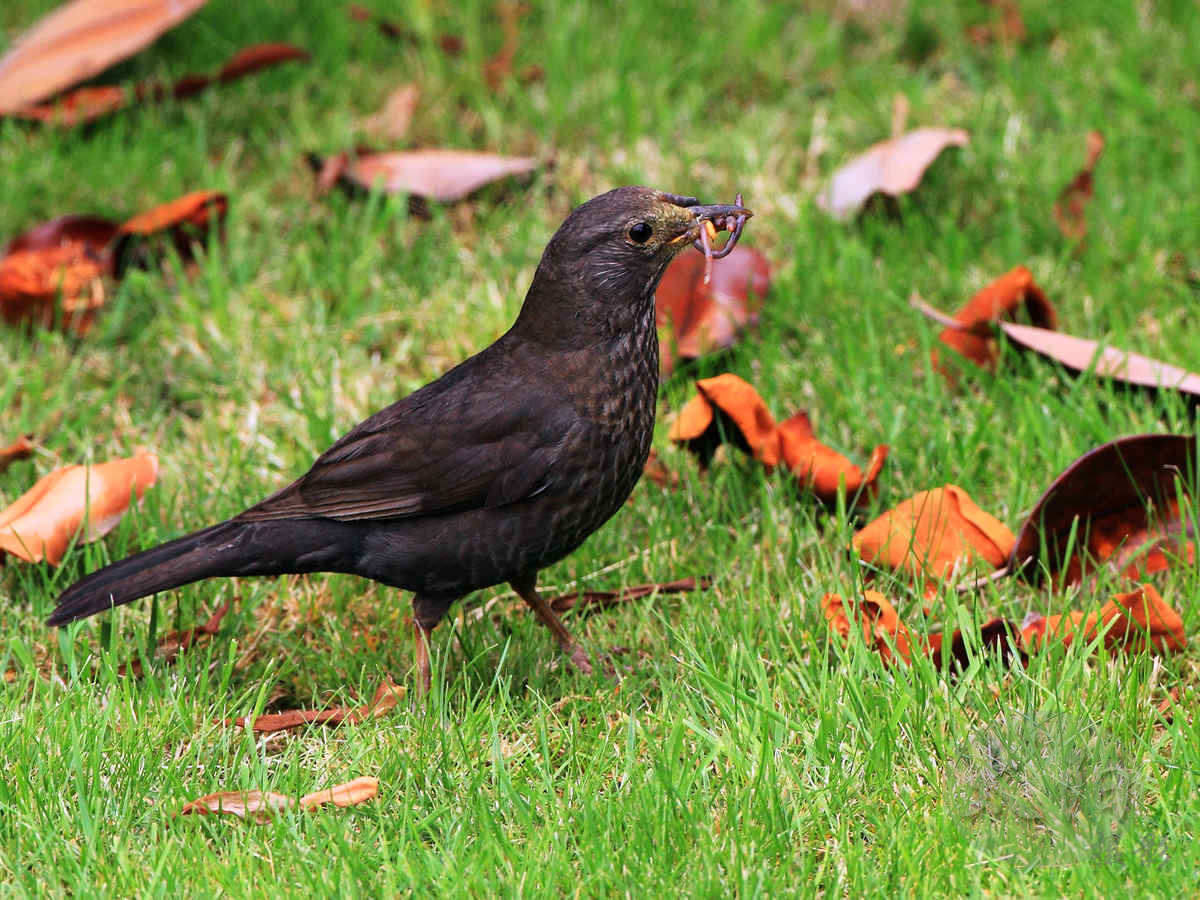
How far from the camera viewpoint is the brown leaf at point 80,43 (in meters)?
5.82

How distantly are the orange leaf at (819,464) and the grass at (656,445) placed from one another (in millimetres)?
92

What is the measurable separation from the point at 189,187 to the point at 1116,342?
3.27 meters

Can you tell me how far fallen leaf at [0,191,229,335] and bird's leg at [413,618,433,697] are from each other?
2.09 metres

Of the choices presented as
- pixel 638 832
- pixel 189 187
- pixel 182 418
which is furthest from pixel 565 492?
pixel 189 187

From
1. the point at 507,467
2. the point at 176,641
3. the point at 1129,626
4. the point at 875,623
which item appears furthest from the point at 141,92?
the point at 1129,626

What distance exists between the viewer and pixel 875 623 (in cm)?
362

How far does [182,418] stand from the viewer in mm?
4945

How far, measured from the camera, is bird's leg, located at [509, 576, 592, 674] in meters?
3.78

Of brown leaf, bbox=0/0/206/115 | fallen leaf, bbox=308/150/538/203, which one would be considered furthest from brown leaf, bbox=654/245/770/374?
brown leaf, bbox=0/0/206/115

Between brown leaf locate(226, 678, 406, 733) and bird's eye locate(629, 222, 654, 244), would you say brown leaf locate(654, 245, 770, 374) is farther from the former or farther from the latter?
brown leaf locate(226, 678, 406, 733)

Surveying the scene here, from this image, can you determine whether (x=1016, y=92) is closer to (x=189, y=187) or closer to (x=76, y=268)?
(x=189, y=187)

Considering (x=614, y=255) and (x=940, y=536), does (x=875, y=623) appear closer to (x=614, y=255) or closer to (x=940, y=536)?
(x=940, y=536)

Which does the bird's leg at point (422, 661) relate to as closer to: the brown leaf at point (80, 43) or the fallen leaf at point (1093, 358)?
the fallen leaf at point (1093, 358)

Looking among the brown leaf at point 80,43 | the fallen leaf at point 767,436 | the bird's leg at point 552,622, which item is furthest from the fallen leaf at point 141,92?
the bird's leg at point 552,622
